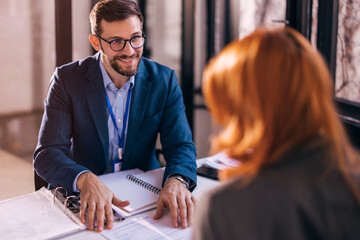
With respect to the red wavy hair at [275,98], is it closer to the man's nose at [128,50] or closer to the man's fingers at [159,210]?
the man's fingers at [159,210]

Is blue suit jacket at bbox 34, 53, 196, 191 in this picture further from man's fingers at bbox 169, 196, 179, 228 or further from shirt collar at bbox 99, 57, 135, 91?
man's fingers at bbox 169, 196, 179, 228

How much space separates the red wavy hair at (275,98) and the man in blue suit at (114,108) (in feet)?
3.14

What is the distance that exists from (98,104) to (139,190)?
1.64ft

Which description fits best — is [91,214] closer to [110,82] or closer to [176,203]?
[176,203]

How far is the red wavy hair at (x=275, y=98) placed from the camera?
21.9 inches

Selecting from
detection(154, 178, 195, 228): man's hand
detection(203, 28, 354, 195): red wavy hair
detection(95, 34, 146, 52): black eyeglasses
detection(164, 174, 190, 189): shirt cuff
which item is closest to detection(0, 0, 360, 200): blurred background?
detection(95, 34, 146, 52): black eyeglasses

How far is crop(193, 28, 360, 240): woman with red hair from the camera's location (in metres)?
0.53

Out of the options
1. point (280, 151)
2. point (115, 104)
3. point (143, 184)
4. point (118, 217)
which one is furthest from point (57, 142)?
point (280, 151)

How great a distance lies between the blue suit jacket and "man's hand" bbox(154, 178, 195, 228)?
0.78 ft

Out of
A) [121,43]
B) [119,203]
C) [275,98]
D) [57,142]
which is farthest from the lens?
[121,43]

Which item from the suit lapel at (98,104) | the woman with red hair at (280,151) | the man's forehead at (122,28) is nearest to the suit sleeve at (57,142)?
the suit lapel at (98,104)

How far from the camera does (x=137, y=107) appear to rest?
1762 millimetres

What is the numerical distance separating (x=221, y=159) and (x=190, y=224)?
645mm

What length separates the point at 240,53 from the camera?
583mm
